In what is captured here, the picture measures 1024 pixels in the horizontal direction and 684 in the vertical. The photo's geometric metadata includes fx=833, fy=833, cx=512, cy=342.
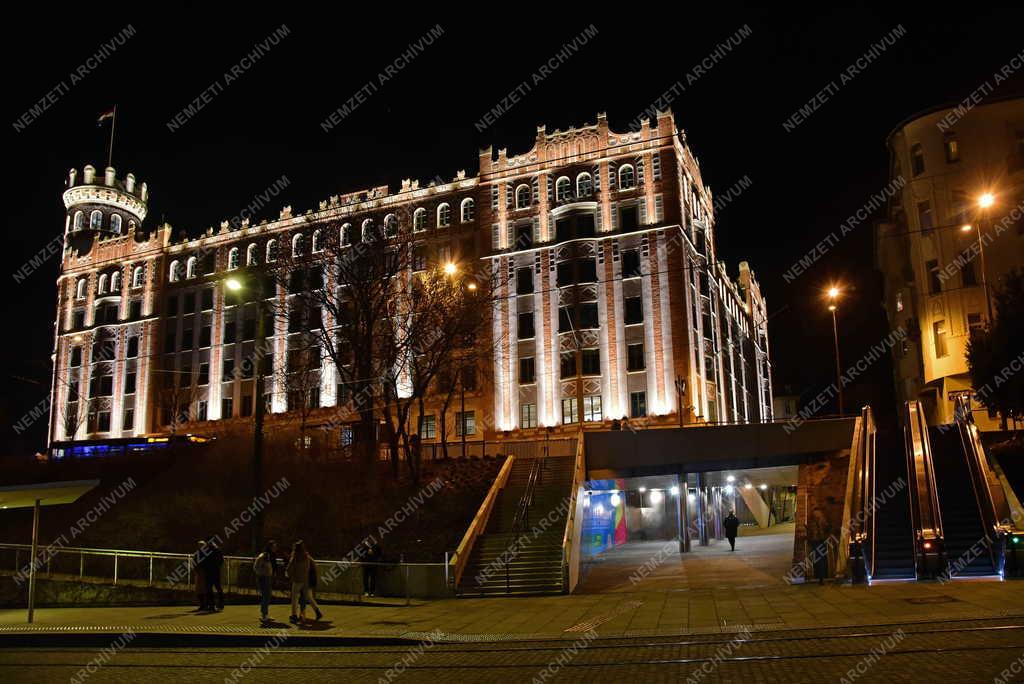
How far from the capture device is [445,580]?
2172 centimetres

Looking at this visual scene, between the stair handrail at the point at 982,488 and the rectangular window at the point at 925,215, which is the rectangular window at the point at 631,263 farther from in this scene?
the stair handrail at the point at 982,488

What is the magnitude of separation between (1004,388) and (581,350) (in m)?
23.8

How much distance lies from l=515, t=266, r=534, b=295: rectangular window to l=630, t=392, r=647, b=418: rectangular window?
31.3 feet

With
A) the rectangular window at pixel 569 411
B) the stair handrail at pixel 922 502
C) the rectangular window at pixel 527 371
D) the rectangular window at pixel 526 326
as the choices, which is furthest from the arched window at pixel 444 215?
the stair handrail at pixel 922 502

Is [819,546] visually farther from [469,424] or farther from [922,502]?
[469,424]

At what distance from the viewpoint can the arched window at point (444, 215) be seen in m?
55.7

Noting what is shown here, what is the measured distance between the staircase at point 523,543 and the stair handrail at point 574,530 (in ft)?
0.89

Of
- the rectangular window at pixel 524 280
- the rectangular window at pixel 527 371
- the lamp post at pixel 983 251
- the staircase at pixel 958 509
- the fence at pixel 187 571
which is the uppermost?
the rectangular window at pixel 524 280

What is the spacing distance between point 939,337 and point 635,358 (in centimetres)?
1578

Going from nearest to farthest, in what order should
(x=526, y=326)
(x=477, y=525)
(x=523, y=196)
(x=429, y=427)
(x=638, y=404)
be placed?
(x=477, y=525) → (x=638, y=404) → (x=526, y=326) → (x=429, y=427) → (x=523, y=196)

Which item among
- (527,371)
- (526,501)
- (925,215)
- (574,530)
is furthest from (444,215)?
(574,530)

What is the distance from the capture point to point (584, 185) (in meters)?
51.9

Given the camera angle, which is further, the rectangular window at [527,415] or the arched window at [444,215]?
the arched window at [444,215]

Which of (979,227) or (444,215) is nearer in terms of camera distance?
(979,227)
